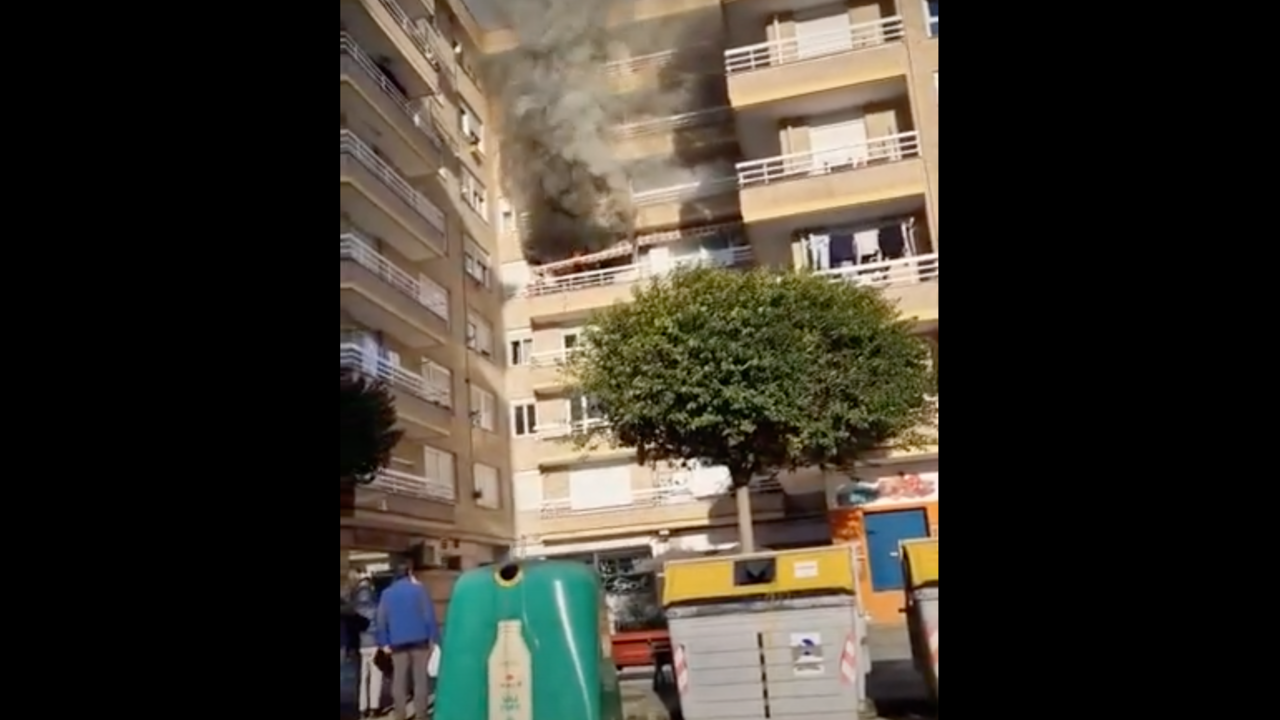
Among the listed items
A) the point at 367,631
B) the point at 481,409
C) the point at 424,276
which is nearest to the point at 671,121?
the point at 424,276

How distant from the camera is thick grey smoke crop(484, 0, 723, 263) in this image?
2.04 meters

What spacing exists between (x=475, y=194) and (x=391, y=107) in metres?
0.24

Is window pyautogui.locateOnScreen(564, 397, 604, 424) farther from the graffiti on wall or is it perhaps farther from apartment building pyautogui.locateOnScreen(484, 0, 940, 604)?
the graffiti on wall

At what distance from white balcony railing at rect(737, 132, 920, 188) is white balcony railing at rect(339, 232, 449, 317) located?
64 centimetres

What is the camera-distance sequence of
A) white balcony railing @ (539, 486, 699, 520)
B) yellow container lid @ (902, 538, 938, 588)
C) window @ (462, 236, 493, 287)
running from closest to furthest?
yellow container lid @ (902, 538, 938, 588) → white balcony railing @ (539, 486, 699, 520) → window @ (462, 236, 493, 287)

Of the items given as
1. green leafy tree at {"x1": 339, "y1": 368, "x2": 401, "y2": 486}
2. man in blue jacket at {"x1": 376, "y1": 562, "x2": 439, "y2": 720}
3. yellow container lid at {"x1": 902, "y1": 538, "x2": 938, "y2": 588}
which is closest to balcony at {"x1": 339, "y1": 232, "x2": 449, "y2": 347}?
green leafy tree at {"x1": 339, "y1": 368, "x2": 401, "y2": 486}

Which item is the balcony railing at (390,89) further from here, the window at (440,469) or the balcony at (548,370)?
the window at (440,469)

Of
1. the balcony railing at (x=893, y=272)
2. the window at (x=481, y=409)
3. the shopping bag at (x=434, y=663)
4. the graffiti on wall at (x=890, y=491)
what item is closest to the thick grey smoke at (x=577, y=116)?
the window at (x=481, y=409)

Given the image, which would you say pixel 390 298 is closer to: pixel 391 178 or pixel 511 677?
pixel 391 178

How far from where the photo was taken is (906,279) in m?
1.91

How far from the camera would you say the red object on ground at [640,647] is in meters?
1.92
